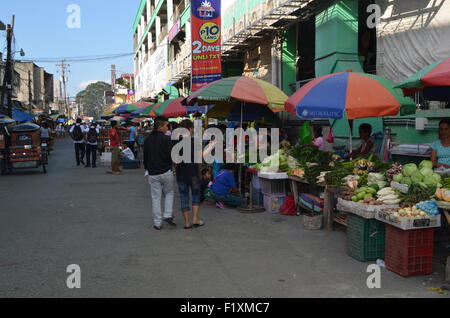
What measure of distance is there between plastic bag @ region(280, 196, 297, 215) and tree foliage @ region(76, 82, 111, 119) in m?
158

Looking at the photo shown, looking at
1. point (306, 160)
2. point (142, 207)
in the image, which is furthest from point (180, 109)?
point (306, 160)

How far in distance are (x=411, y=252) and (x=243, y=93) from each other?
480cm

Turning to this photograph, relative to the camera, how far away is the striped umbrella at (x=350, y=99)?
260 inches

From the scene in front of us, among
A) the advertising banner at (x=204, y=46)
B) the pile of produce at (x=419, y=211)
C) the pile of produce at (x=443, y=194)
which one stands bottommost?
the pile of produce at (x=419, y=211)

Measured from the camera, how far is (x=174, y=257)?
595 cm

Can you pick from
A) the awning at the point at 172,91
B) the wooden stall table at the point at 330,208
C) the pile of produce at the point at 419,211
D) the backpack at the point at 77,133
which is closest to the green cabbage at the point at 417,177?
the pile of produce at the point at 419,211

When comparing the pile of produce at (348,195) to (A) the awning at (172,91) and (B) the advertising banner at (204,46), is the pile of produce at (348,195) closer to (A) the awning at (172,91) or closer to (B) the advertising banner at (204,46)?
(B) the advertising banner at (204,46)

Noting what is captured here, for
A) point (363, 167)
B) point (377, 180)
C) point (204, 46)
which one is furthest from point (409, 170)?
point (204, 46)

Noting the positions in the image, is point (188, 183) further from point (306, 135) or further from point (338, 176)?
point (306, 135)

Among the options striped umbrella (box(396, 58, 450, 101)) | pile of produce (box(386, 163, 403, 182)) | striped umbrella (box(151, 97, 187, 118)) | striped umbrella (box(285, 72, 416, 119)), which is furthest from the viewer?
striped umbrella (box(151, 97, 187, 118))

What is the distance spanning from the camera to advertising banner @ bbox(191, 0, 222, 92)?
44.5 feet

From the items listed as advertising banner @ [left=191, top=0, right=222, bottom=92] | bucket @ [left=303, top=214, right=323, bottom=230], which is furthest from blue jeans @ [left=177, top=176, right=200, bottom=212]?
advertising banner @ [left=191, top=0, right=222, bottom=92]

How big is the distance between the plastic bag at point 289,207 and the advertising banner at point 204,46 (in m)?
5.91

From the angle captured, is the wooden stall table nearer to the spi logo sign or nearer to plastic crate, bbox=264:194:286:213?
plastic crate, bbox=264:194:286:213
